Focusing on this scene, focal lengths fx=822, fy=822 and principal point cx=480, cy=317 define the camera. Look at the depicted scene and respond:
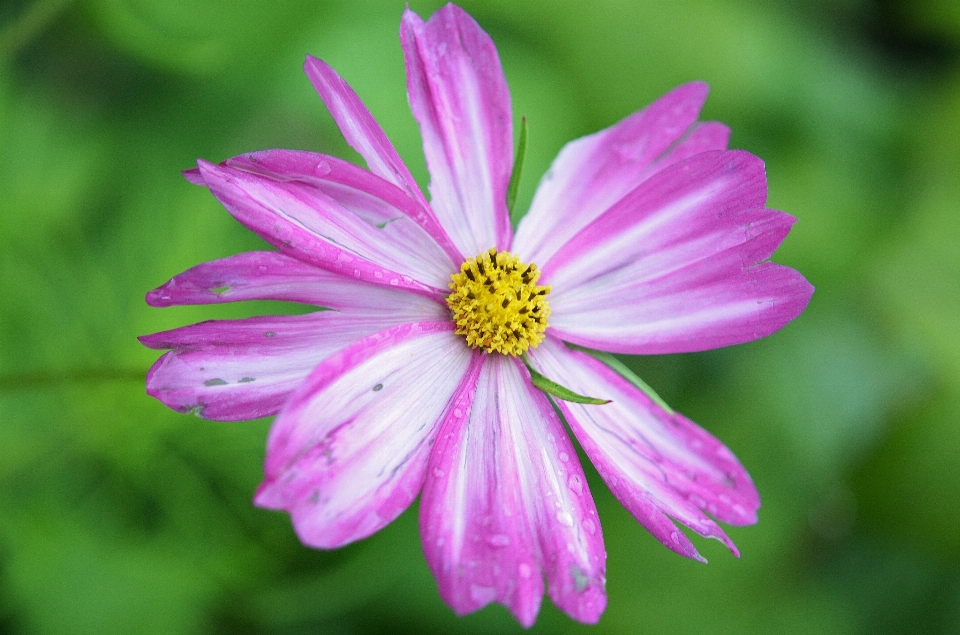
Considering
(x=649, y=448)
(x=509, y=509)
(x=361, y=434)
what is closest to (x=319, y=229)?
(x=361, y=434)

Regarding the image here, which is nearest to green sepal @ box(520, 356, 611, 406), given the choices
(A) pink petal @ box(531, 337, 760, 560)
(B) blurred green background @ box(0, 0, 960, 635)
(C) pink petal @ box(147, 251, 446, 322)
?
(A) pink petal @ box(531, 337, 760, 560)

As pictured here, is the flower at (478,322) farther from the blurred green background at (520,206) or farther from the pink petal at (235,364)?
the blurred green background at (520,206)

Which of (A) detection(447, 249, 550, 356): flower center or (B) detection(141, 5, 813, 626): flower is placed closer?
(B) detection(141, 5, 813, 626): flower

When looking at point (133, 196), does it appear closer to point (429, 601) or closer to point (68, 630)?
point (68, 630)

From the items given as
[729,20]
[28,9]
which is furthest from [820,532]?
[28,9]

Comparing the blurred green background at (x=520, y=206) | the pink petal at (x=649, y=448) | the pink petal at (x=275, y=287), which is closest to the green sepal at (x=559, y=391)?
the pink petal at (x=649, y=448)

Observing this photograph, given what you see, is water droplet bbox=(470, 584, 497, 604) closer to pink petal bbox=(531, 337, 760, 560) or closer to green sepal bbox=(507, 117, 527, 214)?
pink petal bbox=(531, 337, 760, 560)
